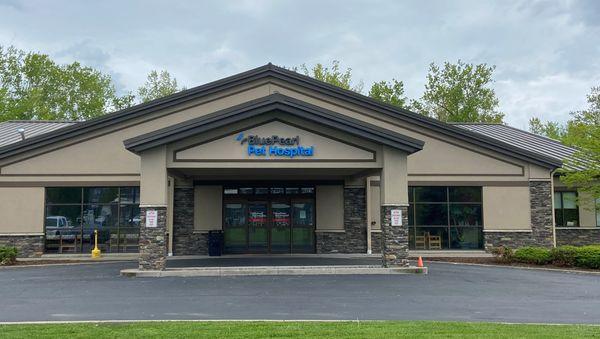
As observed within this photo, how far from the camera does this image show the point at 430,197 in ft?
82.6

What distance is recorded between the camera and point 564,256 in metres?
20.4

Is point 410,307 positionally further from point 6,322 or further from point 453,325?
point 6,322

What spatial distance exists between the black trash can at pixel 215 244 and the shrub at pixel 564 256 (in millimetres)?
13294

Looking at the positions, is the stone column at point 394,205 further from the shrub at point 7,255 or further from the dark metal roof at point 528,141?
the shrub at point 7,255

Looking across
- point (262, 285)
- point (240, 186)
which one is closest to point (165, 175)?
point (262, 285)

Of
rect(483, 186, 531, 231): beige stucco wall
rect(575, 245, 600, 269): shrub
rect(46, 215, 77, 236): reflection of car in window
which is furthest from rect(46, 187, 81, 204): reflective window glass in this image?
rect(575, 245, 600, 269): shrub

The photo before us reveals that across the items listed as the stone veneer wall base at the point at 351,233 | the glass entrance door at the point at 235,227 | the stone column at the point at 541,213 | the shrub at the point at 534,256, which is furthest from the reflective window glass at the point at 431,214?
the glass entrance door at the point at 235,227

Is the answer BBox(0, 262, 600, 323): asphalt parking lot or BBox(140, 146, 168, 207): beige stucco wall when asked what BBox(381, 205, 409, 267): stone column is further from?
BBox(140, 146, 168, 207): beige stucco wall

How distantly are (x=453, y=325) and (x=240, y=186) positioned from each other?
16.7 meters

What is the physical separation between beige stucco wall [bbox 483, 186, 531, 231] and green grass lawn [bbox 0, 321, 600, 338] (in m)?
15.3

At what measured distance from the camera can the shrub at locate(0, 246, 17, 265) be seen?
2172 centimetres

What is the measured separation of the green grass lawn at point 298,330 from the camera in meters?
8.95

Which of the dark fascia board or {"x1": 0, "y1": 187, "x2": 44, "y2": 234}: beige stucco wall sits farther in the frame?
{"x1": 0, "y1": 187, "x2": 44, "y2": 234}: beige stucco wall

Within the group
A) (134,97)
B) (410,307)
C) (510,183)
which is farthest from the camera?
(134,97)
